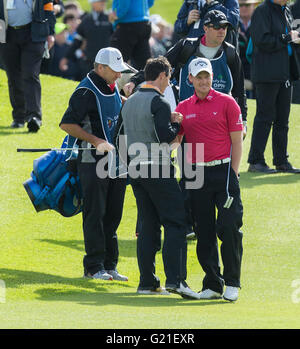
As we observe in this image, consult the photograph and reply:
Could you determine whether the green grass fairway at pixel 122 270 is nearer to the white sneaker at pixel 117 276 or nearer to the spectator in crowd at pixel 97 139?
the white sneaker at pixel 117 276

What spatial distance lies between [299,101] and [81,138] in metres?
10.1

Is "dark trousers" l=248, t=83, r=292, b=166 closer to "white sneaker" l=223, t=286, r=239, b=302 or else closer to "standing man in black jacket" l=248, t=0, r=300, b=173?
"standing man in black jacket" l=248, t=0, r=300, b=173

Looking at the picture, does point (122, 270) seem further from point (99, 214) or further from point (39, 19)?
point (39, 19)

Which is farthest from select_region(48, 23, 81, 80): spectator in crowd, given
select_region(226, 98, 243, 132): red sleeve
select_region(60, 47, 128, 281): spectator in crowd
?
select_region(226, 98, 243, 132): red sleeve

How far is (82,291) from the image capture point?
870cm

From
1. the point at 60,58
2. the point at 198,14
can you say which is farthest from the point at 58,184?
the point at 60,58

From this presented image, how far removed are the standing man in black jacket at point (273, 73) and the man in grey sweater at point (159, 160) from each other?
500 centimetres

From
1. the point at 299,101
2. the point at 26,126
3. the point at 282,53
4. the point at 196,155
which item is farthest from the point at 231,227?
the point at 299,101

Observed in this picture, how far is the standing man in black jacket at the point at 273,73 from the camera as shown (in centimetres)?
1305

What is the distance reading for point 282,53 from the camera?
13.3m

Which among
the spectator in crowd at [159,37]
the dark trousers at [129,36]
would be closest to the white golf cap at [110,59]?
the dark trousers at [129,36]
